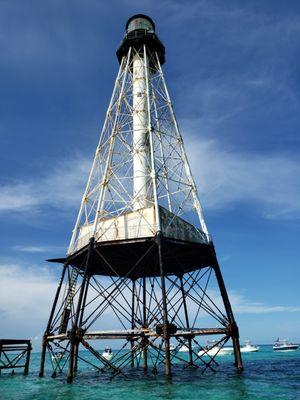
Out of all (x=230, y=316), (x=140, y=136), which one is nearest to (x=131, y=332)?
(x=230, y=316)

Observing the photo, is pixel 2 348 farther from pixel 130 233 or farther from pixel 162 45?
pixel 162 45

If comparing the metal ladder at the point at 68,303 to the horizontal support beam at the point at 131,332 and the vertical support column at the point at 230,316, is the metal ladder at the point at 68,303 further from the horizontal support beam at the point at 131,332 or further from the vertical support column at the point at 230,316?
the vertical support column at the point at 230,316

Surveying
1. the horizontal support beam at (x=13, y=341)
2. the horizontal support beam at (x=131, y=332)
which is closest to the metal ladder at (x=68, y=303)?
the horizontal support beam at (x=131, y=332)

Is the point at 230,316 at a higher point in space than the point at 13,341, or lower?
higher

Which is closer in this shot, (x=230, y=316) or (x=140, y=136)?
(x=230, y=316)

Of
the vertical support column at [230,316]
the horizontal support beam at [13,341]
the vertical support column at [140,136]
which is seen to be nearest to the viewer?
the vertical support column at [230,316]

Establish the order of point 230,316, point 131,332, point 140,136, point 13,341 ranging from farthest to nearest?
1. point 13,341
2. point 140,136
3. point 230,316
4. point 131,332

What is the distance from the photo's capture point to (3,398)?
1623cm

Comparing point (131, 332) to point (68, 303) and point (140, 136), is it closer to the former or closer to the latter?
point (68, 303)

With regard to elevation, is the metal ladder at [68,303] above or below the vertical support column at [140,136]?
below

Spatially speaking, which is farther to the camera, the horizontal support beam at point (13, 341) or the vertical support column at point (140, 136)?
the horizontal support beam at point (13, 341)

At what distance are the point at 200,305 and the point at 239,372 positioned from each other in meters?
4.90

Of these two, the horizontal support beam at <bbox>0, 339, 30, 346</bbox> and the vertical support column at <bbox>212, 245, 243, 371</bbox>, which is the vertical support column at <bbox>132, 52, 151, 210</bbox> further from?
the horizontal support beam at <bbox>0, 339, 30, 346</bbox>

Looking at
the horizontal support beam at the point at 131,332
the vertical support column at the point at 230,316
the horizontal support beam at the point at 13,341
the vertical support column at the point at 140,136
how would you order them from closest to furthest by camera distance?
the horizontal support beam at the point at 131,332, the vertical support column at the point at 230,316, the vertical support column at the point at 140,136, the horizontal support beam at the point at 13,341
